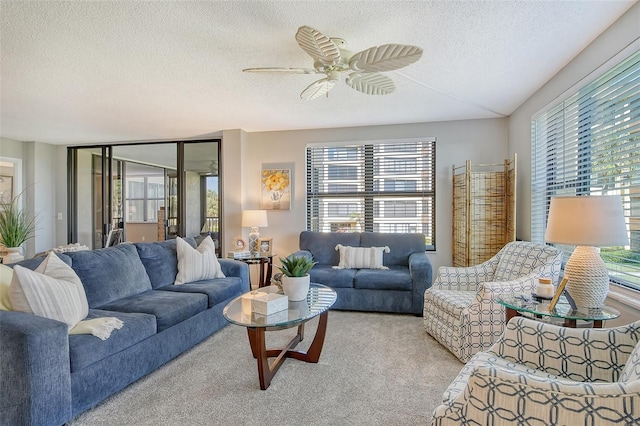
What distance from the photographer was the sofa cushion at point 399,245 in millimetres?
4191

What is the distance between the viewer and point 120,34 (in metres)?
2.25

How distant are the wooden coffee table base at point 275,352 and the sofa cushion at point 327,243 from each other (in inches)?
64.0

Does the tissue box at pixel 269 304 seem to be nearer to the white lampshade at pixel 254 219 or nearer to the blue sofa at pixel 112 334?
the blue sofa at pixel 112 334

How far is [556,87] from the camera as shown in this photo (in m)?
2.98

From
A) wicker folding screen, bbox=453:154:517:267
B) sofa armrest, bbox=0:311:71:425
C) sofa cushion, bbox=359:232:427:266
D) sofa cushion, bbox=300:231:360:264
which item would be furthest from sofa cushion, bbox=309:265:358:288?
sofa armrest, bbox=0:311:71:425

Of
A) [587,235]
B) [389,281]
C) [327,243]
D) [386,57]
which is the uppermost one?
[386,57]

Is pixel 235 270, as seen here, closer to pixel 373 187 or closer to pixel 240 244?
pixel 240 244

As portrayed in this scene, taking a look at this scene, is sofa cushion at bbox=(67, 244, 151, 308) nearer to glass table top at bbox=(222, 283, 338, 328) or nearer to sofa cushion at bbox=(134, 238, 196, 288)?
sofa cushion at bbox=(134, 238, 196, 288)

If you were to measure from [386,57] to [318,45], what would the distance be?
0.41 m

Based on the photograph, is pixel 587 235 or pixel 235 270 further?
pixel 235 270

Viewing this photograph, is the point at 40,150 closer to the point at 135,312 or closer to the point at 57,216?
the point at 57,216

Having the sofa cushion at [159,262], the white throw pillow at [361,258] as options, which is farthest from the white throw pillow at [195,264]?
the white throw pillow at [361,258]

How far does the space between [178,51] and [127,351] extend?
2.12 metres

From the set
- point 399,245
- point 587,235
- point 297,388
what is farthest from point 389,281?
point 587,235
